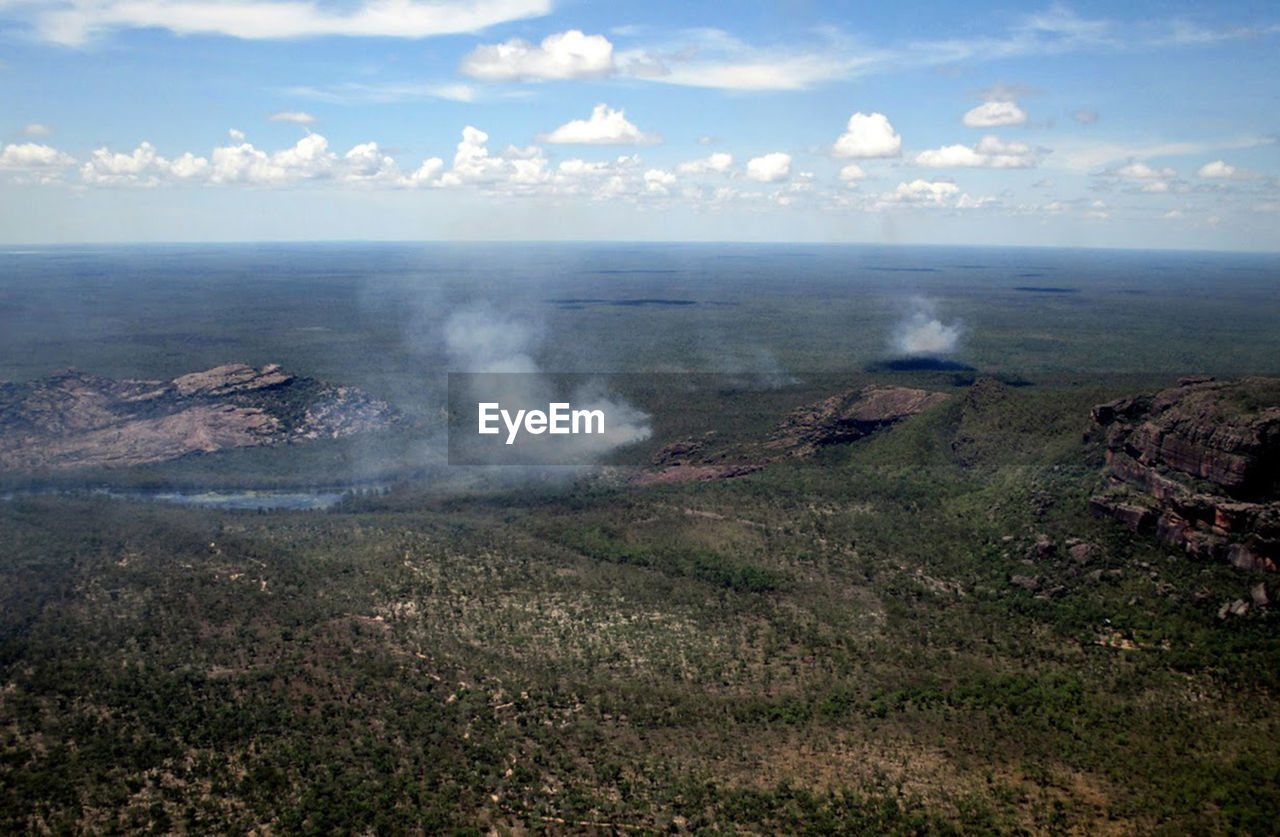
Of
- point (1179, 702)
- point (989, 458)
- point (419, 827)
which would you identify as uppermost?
point (989, 458)

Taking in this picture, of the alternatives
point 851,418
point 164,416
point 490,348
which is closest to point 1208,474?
point 851,418

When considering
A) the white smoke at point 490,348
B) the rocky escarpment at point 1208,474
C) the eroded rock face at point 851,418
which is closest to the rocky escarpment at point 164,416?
the white smoke at point 490,348

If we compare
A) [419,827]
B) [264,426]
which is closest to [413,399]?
[264,426]

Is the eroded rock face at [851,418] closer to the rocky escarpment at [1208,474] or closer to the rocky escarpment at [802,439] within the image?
the rocky escarpment at [802,439]

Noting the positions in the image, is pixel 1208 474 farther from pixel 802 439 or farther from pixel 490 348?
pixel 490 348

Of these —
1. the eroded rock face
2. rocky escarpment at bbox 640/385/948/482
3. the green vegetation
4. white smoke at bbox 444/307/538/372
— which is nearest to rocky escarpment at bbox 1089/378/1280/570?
the green vegetation

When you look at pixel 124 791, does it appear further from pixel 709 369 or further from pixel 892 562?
pixel 709 369
